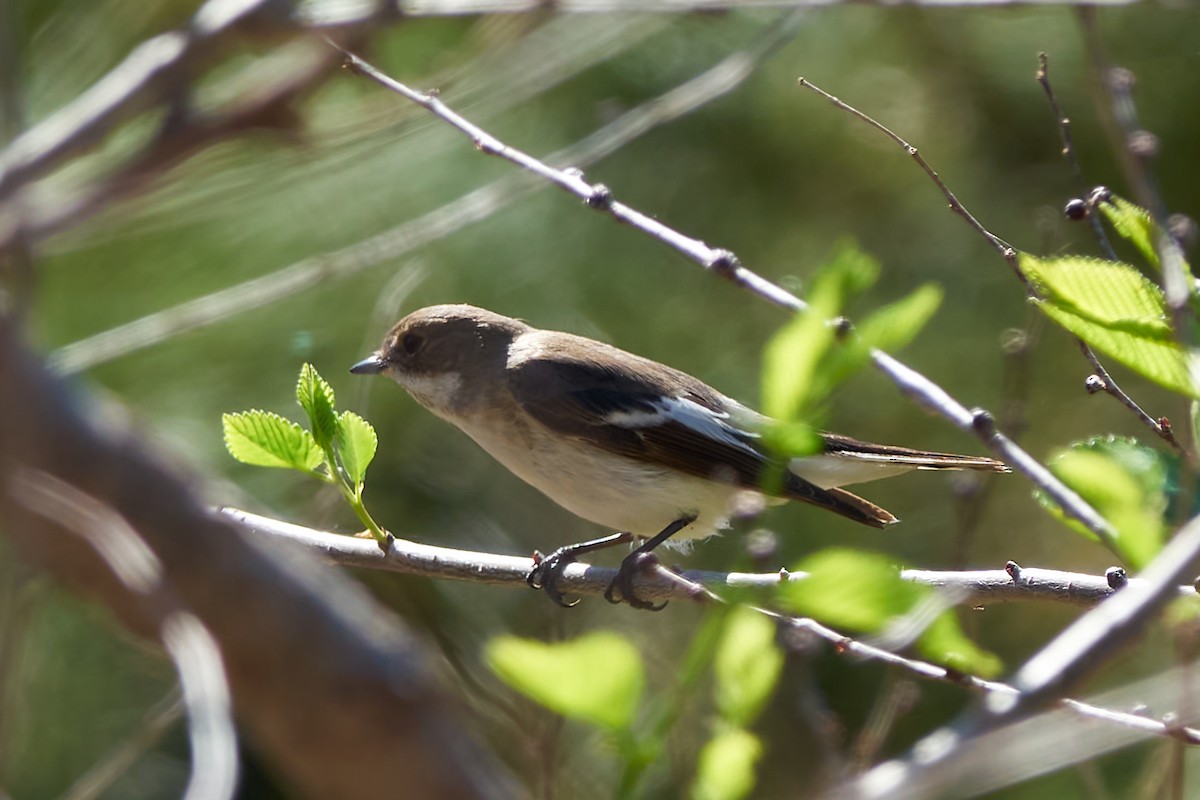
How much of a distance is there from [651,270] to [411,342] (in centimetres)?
112

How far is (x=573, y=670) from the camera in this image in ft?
3.28

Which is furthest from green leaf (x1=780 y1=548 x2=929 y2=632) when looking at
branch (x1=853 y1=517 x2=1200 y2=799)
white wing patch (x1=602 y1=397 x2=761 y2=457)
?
white wing patch (x1=602 y1=397 x2=761 y2=457)

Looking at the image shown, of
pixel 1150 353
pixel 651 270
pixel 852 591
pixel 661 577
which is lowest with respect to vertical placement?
pixel 651 270

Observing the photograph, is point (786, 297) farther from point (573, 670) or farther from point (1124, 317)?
point (573, 670)

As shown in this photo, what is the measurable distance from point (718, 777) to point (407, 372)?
2928 millimetres

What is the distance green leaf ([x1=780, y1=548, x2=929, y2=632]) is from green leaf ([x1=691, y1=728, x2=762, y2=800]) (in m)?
0.18

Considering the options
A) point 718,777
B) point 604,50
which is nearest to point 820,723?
point 718,777

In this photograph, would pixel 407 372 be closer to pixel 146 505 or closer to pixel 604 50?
pixel 604 50

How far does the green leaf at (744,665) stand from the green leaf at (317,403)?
1094mm

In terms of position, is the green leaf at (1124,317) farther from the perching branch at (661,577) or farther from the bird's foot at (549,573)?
the bird's foot at (549,573)

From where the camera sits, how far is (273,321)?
4.40 meters

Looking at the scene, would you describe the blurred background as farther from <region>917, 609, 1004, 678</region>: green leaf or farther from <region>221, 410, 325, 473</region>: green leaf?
<region>917, 609, 1004, 678</region>: green leaf

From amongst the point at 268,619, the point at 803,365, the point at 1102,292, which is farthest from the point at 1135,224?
the point at 268,619

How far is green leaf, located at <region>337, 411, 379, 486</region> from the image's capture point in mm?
2193
